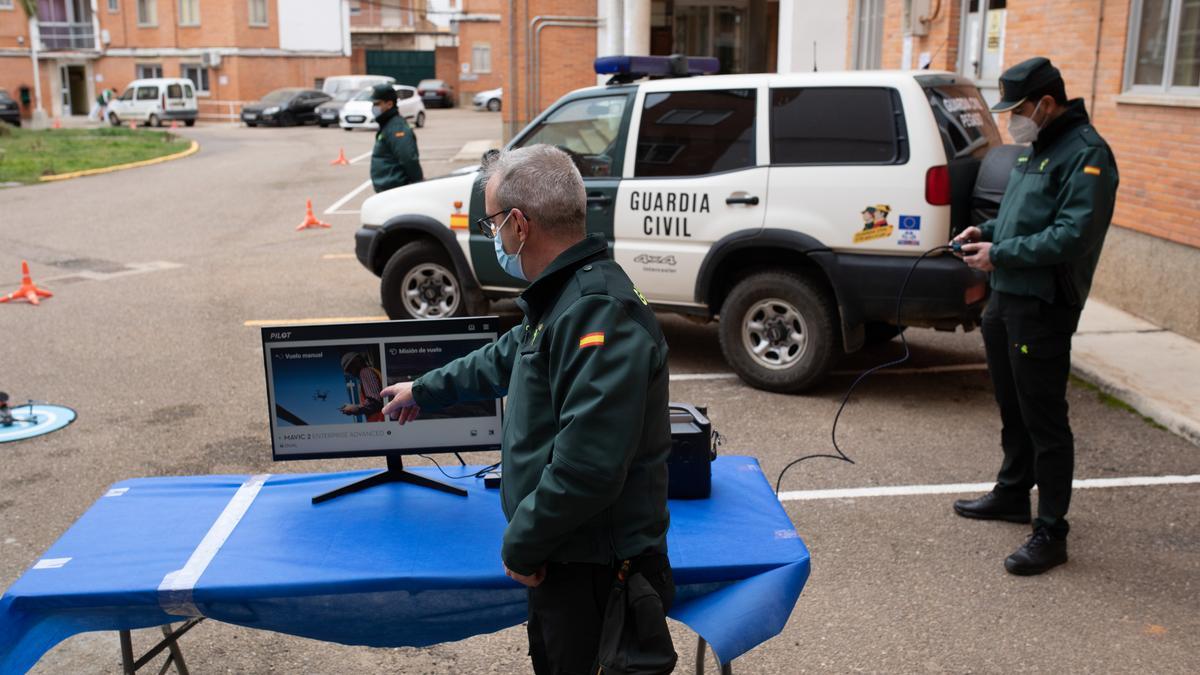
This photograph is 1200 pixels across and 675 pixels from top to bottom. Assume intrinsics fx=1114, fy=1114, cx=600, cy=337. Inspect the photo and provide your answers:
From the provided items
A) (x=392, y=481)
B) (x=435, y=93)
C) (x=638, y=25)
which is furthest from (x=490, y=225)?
(x=435, y=93)

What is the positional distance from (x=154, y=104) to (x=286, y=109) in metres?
5.60

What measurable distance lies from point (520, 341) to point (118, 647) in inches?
98.6

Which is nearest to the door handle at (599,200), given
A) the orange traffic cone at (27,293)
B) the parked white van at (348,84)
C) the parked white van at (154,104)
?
the orange traffic cone at (27,293)

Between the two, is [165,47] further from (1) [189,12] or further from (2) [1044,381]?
(2) [1044,381]

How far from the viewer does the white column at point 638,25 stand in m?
23.9

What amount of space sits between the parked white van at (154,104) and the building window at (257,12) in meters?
10.2

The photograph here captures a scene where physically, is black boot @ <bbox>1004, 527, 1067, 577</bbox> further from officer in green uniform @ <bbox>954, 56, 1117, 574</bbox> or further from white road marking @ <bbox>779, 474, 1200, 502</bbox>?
white road marking @ <bbox>779, 474, 1200, 502</bbox>

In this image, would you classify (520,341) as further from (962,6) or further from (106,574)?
(962,6)

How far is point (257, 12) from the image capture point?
2163 inches

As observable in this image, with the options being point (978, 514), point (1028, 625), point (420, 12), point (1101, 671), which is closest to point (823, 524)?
point (978, 514)

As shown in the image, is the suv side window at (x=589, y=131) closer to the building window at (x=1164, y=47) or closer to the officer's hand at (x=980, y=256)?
the officer's hand at (x=980, y=256)

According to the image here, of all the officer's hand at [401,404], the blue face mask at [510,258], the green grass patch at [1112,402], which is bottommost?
the green grass patch at [1112,402]

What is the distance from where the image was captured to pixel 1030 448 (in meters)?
5.52

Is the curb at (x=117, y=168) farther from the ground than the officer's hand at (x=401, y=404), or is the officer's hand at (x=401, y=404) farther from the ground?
the officer's hand at (x=401, y=404)
